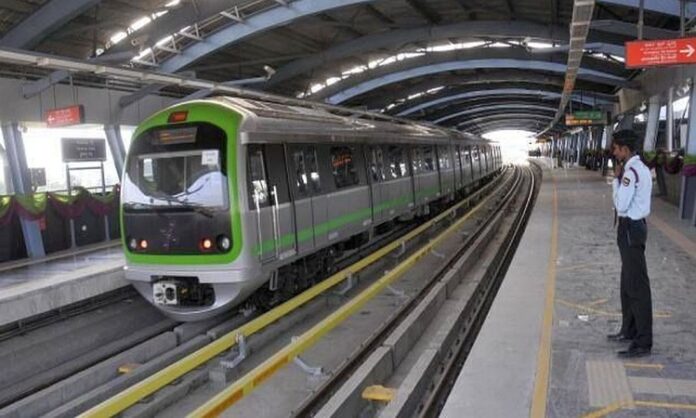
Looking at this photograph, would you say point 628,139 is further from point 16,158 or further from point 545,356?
point 16,158

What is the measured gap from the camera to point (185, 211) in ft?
25.7

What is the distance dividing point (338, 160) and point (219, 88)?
603cm

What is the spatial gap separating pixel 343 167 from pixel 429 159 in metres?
7.78

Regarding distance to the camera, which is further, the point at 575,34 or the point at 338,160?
the point at 575,34

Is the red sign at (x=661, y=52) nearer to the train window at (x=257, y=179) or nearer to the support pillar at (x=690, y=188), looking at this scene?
the support pillar at (x=690, y=188)

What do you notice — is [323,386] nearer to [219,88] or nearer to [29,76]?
[219,88]

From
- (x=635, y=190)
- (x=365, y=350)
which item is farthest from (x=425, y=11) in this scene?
(x=635, y=190)

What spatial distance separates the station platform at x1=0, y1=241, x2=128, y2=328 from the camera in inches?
311

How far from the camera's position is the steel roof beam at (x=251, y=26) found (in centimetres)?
1958

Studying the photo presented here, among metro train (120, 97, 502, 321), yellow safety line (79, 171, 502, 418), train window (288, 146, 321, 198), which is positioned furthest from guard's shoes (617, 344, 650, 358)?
train window (288, 146, 321, 198)

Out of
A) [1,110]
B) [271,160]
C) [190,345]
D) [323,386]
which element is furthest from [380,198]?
[1,110]

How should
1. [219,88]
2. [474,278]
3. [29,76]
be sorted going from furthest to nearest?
[29,76]
[219,88]
[474,278]

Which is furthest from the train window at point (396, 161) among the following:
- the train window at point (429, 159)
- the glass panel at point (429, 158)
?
the glass panel at point (429, 158)

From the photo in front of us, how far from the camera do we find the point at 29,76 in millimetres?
17781
